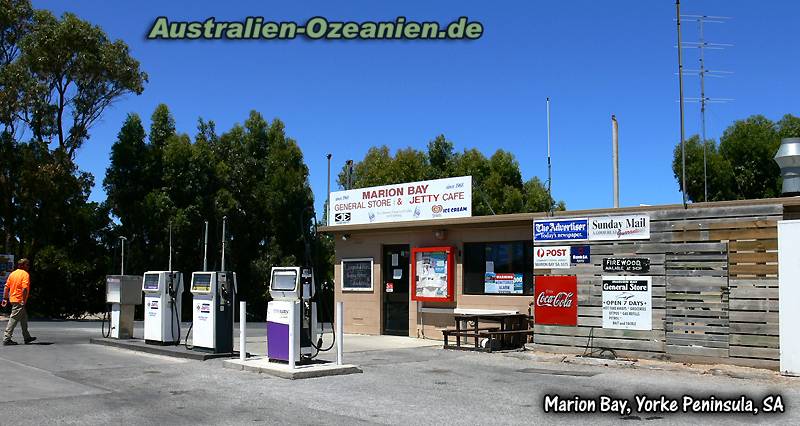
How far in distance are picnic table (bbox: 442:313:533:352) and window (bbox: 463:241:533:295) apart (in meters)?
0.85

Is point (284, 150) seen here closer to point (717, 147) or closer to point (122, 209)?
point (122, 209)

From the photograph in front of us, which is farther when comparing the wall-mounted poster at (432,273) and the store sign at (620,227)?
the wall-mounted poster at (432,273)

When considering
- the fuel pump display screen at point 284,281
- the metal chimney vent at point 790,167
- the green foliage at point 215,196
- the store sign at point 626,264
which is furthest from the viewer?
the green foliage at point 215,196

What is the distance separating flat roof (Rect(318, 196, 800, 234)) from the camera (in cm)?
1294

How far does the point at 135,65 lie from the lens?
3416cm

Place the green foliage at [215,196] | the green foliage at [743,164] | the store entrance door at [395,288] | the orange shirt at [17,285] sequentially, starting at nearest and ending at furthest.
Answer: the orange shirt at [17,285] < the store entrance door at [395,288] < the green foliage at [215,196] < the green foliage at [743,164]

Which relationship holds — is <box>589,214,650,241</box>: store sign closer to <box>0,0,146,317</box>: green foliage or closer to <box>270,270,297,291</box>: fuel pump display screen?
<box>270,270,297,291</box>: fuel pump display screen

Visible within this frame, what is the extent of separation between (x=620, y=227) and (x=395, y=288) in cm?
703

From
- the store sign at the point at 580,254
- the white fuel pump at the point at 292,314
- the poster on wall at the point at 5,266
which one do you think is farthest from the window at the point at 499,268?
the poster on wall at the point at 5,266

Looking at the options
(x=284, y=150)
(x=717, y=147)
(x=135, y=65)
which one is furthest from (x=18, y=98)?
(x=717, y=147)

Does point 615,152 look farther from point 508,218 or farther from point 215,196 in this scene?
point 215,196

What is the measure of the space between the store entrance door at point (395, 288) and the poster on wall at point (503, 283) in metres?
2.63

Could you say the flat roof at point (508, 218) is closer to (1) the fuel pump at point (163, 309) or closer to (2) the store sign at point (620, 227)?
(2) the store sign at point (620, 227)

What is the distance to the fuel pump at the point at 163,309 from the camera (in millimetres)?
15180
